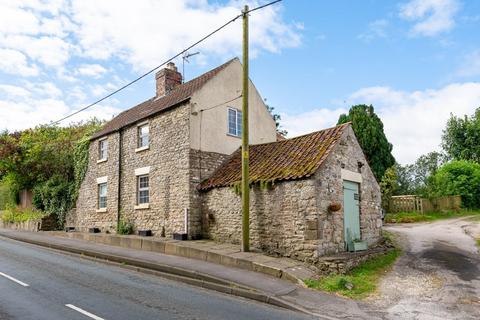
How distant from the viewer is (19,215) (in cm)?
2780

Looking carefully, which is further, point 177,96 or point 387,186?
point 387,186

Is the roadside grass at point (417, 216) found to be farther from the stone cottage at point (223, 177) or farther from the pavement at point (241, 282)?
the pavement at point (241, 282)

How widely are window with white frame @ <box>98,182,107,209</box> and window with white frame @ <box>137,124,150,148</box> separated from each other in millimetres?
3800

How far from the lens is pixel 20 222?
87.9ft

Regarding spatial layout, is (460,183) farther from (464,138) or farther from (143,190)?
(143,190)

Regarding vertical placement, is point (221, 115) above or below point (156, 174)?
above

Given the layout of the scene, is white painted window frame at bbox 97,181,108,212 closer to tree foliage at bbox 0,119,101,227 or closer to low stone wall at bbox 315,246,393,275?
tree foliage at bbox 0,119,101,227

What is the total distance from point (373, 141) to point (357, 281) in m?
20.8

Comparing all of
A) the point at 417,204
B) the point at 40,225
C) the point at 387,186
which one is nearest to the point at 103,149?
the point at 40,225

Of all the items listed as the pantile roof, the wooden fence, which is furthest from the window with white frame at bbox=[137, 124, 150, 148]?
the wooden fence

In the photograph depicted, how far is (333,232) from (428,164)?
5087 cm

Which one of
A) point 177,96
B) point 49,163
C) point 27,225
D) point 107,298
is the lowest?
point 107,298

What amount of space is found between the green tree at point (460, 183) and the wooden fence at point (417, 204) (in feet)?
8.34

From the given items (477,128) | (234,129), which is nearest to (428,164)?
(477,128)
